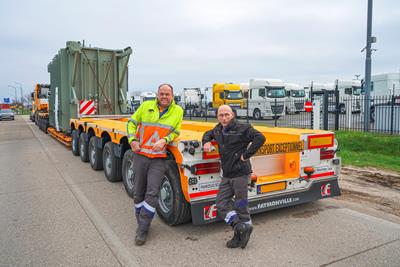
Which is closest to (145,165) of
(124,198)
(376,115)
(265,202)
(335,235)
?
(265,202)

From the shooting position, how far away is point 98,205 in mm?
5555

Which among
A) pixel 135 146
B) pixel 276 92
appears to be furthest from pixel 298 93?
pixel 135 146

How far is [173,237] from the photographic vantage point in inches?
168

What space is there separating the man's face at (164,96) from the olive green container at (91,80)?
7.41 meters

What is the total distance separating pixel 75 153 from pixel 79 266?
7530mm

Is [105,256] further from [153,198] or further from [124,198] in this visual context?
[124,198]

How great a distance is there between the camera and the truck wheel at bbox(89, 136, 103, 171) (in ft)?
26.2

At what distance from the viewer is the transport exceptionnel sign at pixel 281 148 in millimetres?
4523

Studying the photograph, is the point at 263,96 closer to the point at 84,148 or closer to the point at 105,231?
the point at 84,148

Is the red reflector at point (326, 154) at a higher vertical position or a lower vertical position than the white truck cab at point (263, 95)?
lower

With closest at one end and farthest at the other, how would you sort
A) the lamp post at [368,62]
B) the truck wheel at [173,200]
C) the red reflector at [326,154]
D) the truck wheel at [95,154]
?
1. the truck wheel at [173,200]
2. the red reflector at [326,154]
3. the truck wheel at [95,154]
4. the lamp post at [368,62]

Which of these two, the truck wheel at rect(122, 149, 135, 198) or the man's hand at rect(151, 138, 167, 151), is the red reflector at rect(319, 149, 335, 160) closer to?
the man's hand at rect(151, 138, 167, 151)

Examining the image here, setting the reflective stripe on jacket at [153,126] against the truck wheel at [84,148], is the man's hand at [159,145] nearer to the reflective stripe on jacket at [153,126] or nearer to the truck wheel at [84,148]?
the reflective stripe on jacket at [153,126]

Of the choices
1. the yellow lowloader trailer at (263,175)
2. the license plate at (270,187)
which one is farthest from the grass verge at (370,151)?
the license plate at (270,187)
